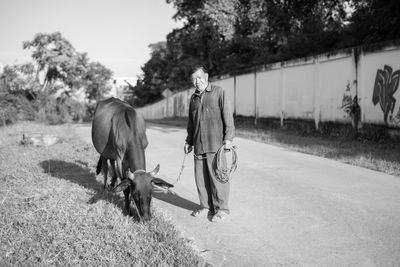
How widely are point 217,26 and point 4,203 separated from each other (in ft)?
66.4

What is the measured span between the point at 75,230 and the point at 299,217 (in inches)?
112

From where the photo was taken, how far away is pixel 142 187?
515cm

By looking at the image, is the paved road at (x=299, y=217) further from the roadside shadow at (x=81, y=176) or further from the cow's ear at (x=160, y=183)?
the roadside shadow at (x=81, y=176)

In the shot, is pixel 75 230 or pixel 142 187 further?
pixel 142 187

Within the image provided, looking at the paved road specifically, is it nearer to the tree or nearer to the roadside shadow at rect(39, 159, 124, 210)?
the roadside shadow at rect(39, 159, 124, 210)

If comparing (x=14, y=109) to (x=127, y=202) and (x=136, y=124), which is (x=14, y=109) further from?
(x=127, y=202)

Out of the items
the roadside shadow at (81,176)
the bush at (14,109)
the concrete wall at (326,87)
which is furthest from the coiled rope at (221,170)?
the bush at (14,109)

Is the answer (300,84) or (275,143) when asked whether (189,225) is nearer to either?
(275,143)

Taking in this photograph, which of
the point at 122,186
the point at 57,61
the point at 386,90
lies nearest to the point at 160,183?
the point at 122,186

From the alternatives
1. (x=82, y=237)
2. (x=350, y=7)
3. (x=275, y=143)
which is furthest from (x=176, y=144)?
(x=350, y=7)

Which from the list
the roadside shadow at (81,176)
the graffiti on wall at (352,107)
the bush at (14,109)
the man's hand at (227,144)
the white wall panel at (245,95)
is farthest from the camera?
the bush at (14,109)

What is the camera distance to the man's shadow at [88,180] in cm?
640

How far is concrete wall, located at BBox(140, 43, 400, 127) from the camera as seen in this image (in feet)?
39.3

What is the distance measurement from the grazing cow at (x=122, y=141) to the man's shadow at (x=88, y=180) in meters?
0.34
